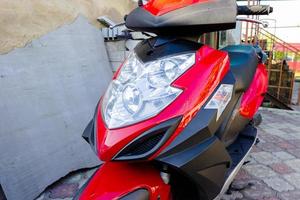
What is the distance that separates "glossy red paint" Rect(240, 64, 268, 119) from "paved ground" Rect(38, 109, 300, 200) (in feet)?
1.74

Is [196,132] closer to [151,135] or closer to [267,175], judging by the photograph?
[151,135]

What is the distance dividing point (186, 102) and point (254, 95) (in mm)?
904

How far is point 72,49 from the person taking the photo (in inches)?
96.3

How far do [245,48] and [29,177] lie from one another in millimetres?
1521

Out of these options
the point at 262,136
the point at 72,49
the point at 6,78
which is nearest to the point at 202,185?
the point at 6,78

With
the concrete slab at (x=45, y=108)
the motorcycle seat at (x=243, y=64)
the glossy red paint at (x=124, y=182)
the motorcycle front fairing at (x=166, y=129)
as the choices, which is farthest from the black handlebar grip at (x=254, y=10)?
the concrete slab at (x=45, y=108)

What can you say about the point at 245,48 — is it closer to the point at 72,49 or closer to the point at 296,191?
the point at 296,191

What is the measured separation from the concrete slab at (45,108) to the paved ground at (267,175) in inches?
3.7

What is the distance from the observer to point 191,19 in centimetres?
115

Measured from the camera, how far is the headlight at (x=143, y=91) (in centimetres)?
102

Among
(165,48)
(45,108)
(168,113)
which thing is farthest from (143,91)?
(45,108)

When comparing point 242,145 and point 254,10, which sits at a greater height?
point 254,10

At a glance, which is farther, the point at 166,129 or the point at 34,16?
the point at 34,16

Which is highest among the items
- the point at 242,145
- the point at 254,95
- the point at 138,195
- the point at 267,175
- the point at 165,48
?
the point at 165,48
